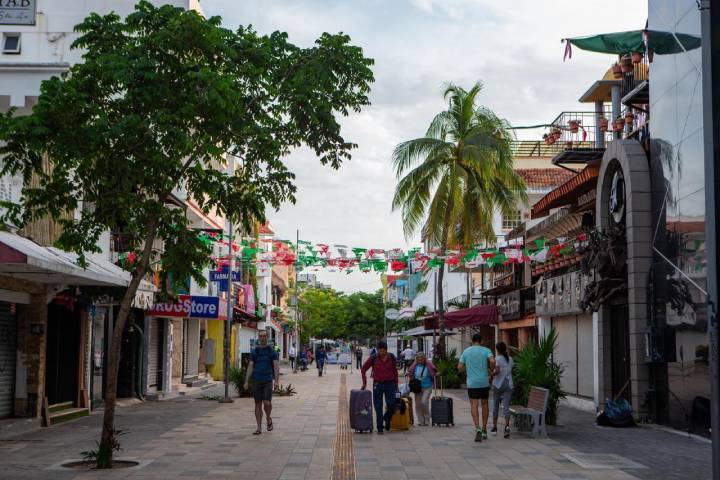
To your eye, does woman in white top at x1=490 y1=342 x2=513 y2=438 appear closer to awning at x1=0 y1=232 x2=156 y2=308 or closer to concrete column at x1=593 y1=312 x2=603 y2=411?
concrete column at x1=593 y1=312 x2=603 y2=411

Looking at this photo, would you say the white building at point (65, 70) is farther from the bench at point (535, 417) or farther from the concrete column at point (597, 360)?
the concrete column at point (597, 360)

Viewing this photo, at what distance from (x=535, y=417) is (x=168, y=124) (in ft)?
27.9

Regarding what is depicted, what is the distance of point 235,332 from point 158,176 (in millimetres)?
38838

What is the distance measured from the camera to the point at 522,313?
3216 cm

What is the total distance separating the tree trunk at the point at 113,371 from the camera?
12008 millimetres

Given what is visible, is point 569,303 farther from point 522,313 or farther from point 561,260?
point 522,313

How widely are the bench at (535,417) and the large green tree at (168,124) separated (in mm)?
6047

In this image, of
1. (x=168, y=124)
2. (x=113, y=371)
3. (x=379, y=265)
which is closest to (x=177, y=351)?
(x=379, y=265)

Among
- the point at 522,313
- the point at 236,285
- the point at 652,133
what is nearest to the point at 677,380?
the point at 652,133

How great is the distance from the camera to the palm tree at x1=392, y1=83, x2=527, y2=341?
105 ft

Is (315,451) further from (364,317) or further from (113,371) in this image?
(364,317)

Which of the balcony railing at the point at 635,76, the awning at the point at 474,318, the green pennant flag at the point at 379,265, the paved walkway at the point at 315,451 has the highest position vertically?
the balcony railing at the point at 635,76

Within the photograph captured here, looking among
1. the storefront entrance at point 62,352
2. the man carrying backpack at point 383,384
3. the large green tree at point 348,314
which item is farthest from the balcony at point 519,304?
the large green tree at point 348,314

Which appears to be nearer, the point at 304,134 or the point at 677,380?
the point at 304,134
